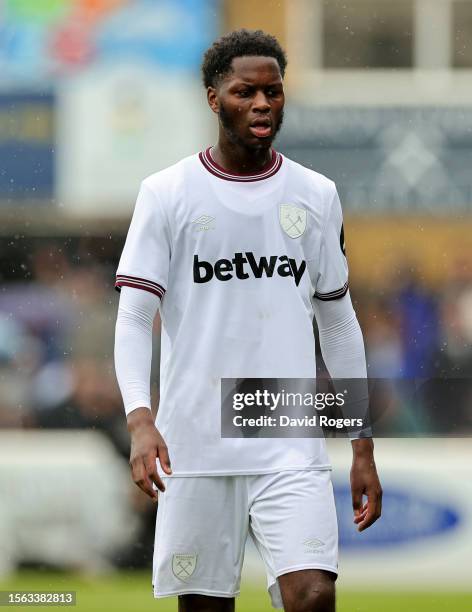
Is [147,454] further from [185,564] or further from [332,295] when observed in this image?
[332,295]

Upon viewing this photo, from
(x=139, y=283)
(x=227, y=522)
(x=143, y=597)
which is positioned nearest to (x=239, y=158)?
(x=139, y=283)

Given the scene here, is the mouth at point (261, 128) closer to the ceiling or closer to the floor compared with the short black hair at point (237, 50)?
closer to the floor

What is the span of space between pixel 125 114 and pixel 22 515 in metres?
4.97

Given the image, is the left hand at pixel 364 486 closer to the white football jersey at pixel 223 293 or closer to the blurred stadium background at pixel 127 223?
the white football jersey at pixel 223 293

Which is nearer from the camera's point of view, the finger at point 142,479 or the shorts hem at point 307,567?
the finger at point 142,479

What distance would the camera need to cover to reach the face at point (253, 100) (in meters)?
4.24

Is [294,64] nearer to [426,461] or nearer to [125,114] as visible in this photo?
[125,114]

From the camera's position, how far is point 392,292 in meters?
9.88

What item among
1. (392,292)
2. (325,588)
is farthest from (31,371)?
(325,588)

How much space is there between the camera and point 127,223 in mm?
12445

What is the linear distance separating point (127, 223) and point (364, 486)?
830 centimetres

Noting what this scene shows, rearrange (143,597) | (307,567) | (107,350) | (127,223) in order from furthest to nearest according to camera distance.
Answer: (127,223)
(107,350)
(143,597)
(307,567)

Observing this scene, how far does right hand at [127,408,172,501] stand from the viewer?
13.1 feet

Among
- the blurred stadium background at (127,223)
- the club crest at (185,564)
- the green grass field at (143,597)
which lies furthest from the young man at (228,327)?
the blurred stadium background at (127,223)
